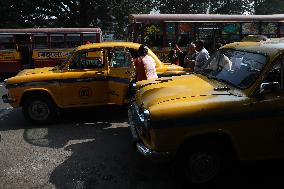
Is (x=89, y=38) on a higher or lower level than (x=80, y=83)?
higher

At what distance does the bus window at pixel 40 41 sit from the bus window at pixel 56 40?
0.96 ft

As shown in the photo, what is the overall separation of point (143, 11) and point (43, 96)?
35.6 m

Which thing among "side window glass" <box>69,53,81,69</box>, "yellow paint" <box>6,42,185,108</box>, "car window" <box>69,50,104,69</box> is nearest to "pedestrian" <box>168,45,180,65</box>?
"yellow paint" <box>6,42,185,108</box>

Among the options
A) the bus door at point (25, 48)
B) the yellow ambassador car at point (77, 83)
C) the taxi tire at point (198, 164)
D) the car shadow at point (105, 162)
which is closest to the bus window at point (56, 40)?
the bus door at point (25, 48)

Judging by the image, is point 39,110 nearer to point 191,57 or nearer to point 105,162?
point 105,162

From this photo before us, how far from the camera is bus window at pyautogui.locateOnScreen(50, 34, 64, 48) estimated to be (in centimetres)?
1897

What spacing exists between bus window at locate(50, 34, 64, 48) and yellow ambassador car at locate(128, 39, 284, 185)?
1464 centimetres

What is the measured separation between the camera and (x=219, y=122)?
15.6 feet

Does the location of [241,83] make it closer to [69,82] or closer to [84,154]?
[84,154]

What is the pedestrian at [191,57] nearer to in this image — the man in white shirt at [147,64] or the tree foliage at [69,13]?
the man in white shirt at [147,64]

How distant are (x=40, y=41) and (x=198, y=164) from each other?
612 inches

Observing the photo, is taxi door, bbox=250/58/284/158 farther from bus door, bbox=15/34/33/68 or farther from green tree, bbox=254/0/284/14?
green tree, bbox=254/0/284/14

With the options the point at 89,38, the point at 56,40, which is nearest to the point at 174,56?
the point at 89,38

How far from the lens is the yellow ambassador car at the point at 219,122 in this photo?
471 centimetres
